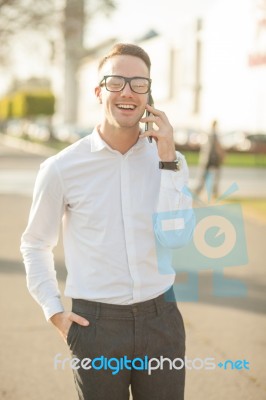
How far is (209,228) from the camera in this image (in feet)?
9.80

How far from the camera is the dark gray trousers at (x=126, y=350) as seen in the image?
8.41ft

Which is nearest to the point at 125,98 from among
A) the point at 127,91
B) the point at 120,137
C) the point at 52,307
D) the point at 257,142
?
the point at 127,91

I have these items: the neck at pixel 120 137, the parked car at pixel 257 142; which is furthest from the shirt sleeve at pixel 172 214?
the parked car at pixel 257 142

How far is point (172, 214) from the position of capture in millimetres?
2547

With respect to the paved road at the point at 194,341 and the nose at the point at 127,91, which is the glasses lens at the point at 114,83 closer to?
the nose at the point at 127,91

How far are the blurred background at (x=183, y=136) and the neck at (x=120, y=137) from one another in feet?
1.27

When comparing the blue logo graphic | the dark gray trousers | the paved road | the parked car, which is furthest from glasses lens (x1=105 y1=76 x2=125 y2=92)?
the parked car

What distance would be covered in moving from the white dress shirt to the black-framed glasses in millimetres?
185

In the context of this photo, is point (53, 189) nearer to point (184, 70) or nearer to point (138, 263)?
point (138, 263)

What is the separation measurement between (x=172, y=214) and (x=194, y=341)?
10.7ft

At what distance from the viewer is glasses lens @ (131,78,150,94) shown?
2.56m

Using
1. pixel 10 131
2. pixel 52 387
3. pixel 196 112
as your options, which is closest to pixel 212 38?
pixel 196 112

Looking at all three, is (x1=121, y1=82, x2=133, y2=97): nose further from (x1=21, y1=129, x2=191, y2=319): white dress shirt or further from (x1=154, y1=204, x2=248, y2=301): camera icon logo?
(x1=154, y1=204, x2=248, y2=301): camera icon logo

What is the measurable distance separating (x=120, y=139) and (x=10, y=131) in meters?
91.2
